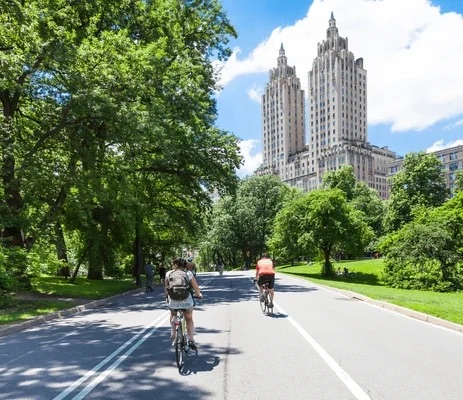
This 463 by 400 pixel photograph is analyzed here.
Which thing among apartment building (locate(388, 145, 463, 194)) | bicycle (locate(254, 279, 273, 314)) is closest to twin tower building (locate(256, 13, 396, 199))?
apartment building (locate(388, 145, 463, 194))

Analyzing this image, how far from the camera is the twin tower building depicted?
157250 mm

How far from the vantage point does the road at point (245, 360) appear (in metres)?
5.77

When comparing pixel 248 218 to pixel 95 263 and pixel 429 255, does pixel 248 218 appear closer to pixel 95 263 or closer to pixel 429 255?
pixel 429 255

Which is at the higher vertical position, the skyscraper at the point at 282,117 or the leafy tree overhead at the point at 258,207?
the skyscraper at the point at 282,117

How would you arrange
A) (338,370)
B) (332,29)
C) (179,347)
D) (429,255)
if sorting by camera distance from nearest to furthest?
(338,370) → (179,347) → (429,255) → (332,29)

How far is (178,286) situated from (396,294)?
16.9m

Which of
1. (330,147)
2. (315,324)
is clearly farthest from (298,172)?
(315,324)

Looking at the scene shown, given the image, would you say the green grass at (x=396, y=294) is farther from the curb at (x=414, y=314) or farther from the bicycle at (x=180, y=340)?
the bicycle at (x=180, y=340)

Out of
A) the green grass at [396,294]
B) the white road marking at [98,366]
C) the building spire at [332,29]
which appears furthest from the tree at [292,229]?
the building spire at [332,29]

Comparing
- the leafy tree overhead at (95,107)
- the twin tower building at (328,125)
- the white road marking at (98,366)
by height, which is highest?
the twin tower building at (328,125)

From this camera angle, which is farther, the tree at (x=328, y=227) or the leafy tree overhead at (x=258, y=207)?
the leafy tree overhead at (x=258, y=207)

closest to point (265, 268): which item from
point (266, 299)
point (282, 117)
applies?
point (266, 299)

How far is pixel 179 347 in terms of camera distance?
699cm

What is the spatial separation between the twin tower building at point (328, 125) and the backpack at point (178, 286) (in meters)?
146
